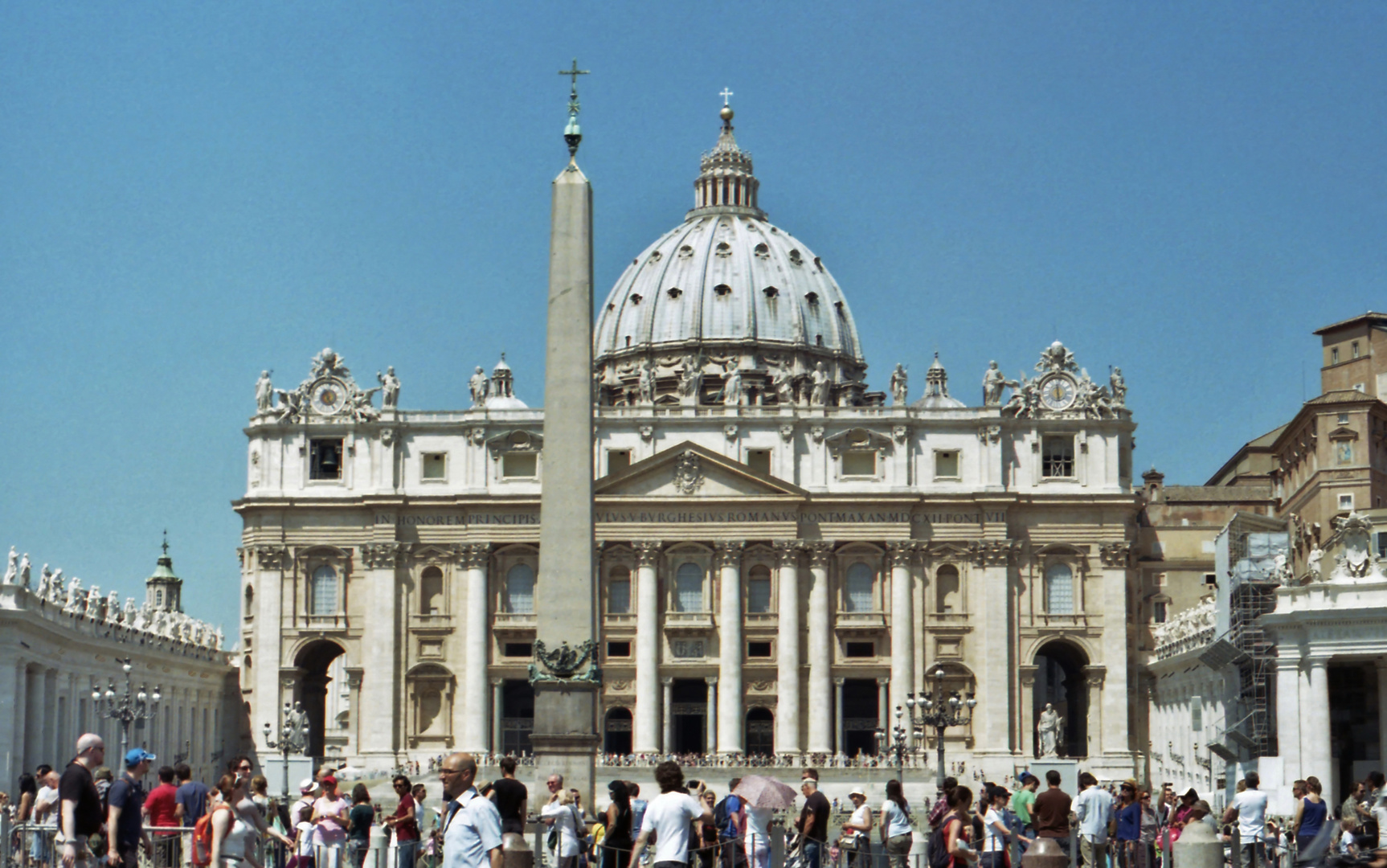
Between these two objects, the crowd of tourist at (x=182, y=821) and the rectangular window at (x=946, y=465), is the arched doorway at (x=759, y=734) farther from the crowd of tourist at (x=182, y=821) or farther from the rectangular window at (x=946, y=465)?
the crowd of tourist at (x=182, y=821)

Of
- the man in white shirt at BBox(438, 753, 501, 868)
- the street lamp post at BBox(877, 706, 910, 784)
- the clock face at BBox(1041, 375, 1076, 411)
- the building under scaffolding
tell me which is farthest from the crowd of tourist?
the clock face at BBox(1041, 375, 1076, 411)

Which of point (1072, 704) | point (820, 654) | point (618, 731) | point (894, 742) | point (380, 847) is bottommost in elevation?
point (380, 847)

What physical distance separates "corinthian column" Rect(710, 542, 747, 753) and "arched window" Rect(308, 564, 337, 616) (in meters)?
15.4

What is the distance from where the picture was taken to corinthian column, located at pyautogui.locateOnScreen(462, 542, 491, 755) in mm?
81500

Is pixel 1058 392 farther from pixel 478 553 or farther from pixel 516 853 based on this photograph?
pixel 516 853

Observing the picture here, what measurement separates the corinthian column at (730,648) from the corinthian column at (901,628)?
18.9ft

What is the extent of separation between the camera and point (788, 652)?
8131cm

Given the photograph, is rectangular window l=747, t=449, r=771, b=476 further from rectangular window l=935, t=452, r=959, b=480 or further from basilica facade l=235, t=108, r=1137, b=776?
rectangular window l=935, t=452, r=959, b=480

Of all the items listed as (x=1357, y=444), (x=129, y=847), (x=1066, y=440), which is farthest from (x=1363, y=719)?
(x=129, y=847)

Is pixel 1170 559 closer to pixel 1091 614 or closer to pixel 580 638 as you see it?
pixel 1091 614

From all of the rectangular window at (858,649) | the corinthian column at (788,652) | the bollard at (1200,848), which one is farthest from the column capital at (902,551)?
the bollard at (1200,848)

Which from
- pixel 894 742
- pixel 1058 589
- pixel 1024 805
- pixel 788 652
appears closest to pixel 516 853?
pixel 1024 805

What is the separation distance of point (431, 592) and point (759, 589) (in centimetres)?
1296

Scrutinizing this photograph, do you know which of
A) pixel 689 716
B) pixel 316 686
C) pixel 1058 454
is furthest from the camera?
pixel 316 686
